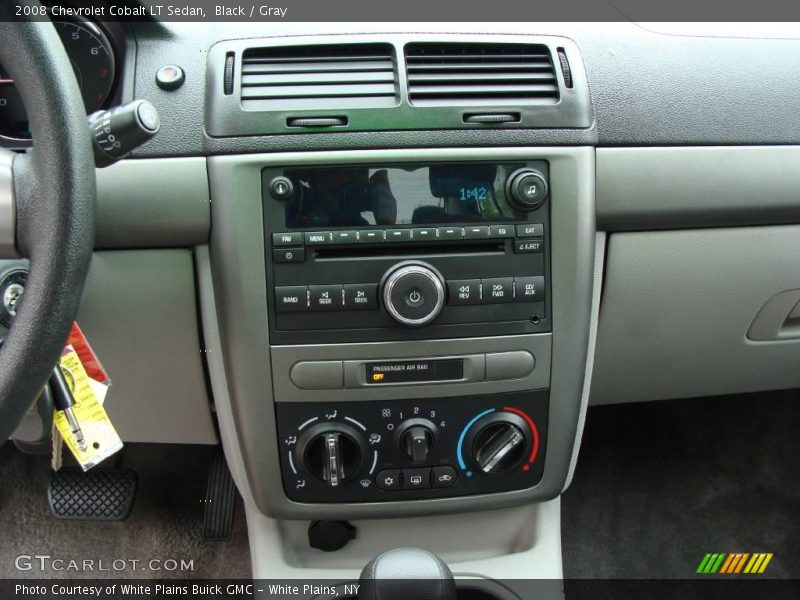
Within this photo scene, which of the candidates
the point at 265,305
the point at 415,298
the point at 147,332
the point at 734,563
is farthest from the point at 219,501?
the point at 734,563

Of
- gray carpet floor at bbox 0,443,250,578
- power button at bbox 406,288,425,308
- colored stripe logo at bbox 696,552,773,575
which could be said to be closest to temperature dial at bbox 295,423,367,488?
power button at bbox 406,288,425,308

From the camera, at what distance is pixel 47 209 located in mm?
667

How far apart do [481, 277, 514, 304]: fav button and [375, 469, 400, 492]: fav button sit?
282mm

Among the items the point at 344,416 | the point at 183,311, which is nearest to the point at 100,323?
the point at 183,311

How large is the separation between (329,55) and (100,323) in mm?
495

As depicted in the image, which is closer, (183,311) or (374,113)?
(374,113)

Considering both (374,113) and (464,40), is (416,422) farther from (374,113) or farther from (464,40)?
(464,40)

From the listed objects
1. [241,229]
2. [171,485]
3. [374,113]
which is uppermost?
[374,113]

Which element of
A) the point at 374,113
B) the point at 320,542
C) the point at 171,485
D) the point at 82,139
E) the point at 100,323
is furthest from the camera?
the point at 171,485

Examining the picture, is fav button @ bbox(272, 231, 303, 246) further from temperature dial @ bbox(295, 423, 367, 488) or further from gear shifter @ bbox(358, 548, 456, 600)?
gear shifter @ bbox(358, 548, 456, 600)

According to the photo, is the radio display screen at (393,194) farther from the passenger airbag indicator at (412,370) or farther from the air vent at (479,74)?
the passenger airbag indicator at (412,370)

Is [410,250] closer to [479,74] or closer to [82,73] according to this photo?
[479,74]

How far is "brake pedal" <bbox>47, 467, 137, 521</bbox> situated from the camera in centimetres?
157

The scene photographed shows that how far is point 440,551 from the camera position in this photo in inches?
47.1
